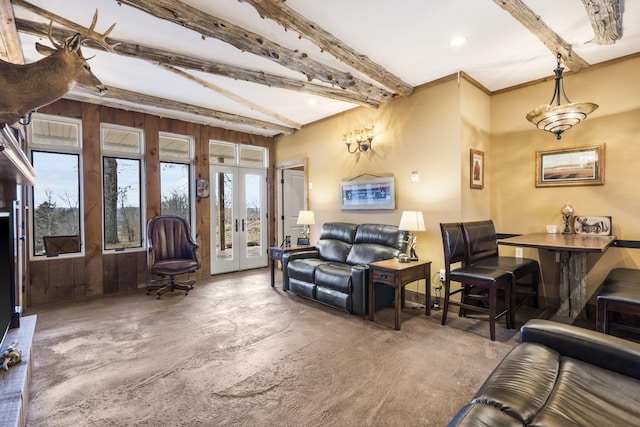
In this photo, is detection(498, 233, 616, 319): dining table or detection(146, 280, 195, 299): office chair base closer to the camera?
detection(498, 233, 616, 319): dining table

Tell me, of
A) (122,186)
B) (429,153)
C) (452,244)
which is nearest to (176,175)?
(122,186)

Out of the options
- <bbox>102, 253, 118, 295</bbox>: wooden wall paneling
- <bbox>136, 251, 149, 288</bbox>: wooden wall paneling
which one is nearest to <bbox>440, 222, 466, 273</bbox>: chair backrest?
<bbox>136, 251, 149, 288</bbox>: wooden wall paneling

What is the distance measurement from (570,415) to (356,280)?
2321 millimetres

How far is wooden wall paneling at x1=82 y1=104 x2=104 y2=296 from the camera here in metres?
4.29

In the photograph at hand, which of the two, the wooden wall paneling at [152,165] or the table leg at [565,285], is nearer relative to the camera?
the table leg at [565,285]

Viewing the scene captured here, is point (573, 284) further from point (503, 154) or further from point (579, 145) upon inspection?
point (503, 154)

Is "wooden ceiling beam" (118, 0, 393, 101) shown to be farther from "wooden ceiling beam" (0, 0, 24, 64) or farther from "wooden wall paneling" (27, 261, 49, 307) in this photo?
"wooden wall paneling" (27, 261, 49, 307)

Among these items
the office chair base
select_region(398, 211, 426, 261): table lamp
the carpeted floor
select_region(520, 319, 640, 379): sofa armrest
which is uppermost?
select_region(398, 211, 426, 261): table lamp

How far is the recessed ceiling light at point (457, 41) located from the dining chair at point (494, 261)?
1838 millimetres

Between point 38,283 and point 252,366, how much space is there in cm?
360

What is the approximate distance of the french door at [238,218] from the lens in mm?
5605

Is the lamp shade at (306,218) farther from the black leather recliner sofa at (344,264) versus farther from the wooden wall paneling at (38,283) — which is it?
the wooden wall paneling at (38,283)

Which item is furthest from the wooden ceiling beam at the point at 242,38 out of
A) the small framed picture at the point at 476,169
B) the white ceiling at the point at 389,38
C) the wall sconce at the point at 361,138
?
the small framed picture at the point at 476,169

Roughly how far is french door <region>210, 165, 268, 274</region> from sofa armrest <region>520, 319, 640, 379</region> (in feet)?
16.4
